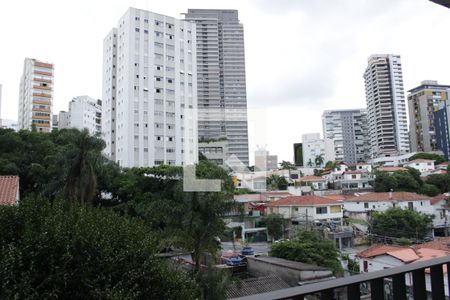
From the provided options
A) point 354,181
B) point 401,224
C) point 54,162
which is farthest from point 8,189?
point 354,181

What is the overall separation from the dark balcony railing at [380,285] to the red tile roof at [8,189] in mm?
4970

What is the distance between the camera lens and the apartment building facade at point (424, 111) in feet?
85.9

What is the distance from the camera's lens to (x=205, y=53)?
6520 mm

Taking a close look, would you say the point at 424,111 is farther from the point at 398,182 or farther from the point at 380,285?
the point at 380,285

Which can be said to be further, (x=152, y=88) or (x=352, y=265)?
(x=152, y=88)

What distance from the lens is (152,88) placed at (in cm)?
1719

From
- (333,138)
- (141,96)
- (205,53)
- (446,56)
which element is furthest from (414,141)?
(446,56)

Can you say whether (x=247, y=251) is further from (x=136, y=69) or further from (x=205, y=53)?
(x=136, y=69)

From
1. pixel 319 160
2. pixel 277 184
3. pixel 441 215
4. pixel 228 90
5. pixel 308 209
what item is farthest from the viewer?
pixel 319 160

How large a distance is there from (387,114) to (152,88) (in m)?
A: 15.3

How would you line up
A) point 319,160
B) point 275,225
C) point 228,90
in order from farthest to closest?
point 319,160, point 275,225, point 228,90

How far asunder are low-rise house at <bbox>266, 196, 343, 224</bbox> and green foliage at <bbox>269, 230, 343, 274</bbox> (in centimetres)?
471

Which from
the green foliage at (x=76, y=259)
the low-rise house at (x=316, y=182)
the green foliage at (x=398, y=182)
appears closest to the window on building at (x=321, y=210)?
the green foliage at (x=398, y=182)

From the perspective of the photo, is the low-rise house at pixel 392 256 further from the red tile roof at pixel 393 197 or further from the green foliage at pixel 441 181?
the green foliage at pixel 441 181
